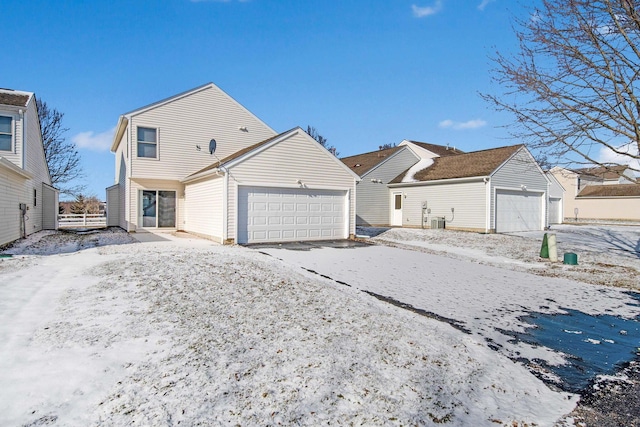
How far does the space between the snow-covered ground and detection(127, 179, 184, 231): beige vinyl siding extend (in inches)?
434

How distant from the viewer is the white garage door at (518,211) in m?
Answer: 19.3

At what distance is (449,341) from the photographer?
173 inches

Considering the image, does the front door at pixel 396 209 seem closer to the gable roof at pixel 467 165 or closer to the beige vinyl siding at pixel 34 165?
the gable roof at pixel 467 165

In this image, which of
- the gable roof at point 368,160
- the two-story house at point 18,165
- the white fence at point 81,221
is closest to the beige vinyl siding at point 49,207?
the two-story house at point 18,165

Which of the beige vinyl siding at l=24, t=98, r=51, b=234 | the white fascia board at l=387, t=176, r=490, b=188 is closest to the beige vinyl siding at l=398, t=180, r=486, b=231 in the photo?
the white fascia board at l=387, t=176, r=490, b=188

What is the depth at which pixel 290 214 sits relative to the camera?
13.8 m

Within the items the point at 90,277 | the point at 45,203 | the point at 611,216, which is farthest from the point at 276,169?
the point at 611,216

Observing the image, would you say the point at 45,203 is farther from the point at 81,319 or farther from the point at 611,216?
the point at 611,216

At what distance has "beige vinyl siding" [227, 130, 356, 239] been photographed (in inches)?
499

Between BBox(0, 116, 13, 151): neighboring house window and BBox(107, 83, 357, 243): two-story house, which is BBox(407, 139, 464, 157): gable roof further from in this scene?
BBox(0, 116, 13, 151): neighboring house window

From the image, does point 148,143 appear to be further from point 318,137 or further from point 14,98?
point 318,137

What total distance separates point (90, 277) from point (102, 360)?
3.92 meters

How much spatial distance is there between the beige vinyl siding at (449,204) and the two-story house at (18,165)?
1867cm

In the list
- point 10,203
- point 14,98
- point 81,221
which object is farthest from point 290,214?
point 81,221
